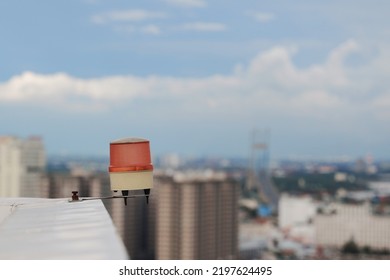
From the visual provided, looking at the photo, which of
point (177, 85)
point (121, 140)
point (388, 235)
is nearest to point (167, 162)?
point (177, 85)

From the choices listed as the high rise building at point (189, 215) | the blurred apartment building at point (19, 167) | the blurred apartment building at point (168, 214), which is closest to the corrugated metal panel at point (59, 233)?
the blurred apartment building at point (168, 214)

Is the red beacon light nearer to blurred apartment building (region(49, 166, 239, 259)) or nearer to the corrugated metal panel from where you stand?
the corrugated metal panel

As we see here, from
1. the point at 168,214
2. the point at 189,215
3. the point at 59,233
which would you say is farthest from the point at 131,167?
the point at 189,215

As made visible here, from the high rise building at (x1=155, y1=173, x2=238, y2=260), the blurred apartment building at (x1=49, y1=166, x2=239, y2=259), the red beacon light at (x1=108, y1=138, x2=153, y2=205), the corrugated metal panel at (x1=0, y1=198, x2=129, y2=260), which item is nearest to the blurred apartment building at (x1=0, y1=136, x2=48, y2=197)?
the blurred apartment building at (x1=49, y1=166, x2=239, y2=259)

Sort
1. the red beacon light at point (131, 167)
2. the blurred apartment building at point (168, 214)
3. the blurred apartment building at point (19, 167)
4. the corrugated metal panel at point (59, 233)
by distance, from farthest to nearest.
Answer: the blurred apartment building at point (19, 167)
the blurred apartment building at point (168, 214)
the red beacon light at point (131, 167)
the corrugated metal panel at point (59, 233)

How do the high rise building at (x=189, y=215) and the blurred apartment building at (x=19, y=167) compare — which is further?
the blurred apartment building at (x=19, y=167)

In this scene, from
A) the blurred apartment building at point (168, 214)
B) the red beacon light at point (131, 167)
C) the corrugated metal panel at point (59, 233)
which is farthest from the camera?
the blurred apartment building at point (168, 214)

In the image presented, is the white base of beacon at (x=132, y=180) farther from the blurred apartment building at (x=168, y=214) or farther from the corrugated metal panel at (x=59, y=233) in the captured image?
the blurred apartment building at (x=168, y=214)
